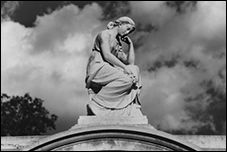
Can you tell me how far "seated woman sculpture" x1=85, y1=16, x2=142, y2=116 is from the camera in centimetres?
1082

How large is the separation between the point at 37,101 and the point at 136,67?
77.4ft

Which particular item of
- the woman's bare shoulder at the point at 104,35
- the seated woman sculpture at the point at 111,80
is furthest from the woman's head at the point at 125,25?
the woman's bare shoulder at the point at 104,35

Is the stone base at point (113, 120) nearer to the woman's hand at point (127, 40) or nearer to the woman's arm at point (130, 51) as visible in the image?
the woman's arm at point (130, 51)

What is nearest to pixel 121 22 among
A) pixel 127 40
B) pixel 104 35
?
pixel 127 40

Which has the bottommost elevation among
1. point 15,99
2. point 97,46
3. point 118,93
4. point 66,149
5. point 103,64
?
point 66,149

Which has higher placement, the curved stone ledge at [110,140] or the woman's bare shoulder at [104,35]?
the woman's bare shoulder at [104,35]

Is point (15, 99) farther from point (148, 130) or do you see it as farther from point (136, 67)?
point (148, 130)

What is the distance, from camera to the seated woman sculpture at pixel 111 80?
35.5 feet

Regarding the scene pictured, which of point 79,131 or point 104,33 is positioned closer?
point 79,131

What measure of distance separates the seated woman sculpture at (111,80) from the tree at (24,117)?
18.9 metres

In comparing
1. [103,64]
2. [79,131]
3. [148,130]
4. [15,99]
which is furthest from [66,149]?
[15,99]

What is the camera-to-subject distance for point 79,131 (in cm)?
923

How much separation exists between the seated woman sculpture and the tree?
18.9 metres

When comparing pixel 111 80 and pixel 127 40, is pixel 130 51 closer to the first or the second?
pixel 127 40
